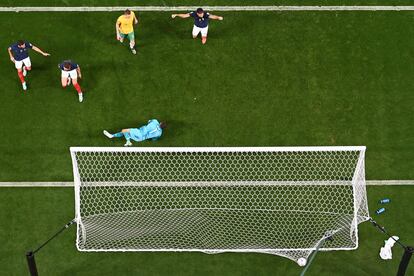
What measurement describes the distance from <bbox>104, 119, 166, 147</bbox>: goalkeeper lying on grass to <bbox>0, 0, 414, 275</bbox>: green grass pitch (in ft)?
0.93

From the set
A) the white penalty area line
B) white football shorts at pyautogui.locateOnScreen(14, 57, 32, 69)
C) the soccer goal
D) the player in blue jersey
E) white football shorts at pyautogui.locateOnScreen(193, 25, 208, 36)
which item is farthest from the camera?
white football shorts at pyautogui.locateOnScreen(193, 25, 208, 36)

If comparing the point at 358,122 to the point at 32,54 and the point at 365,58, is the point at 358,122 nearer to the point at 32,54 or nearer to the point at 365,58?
the point at 365,58

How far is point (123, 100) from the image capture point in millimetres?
15859

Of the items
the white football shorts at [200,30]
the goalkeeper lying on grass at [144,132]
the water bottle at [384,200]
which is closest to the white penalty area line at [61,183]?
the water bottle at [384,200]

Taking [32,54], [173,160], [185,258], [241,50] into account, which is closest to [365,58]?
[241,50]

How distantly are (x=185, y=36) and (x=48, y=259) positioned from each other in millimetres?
6269

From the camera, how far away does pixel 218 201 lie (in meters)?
14.9

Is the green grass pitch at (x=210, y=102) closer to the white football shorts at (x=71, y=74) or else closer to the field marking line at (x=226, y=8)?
the field marking line at (x=226, y=8)

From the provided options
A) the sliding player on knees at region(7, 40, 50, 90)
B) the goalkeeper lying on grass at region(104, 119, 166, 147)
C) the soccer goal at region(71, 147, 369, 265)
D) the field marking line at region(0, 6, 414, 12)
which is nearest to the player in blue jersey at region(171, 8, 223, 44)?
the field marking line at region(0, 6, 414, 12)

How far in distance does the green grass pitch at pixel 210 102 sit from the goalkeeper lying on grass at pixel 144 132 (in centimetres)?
28

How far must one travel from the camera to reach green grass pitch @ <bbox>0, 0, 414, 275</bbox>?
48.0 feet

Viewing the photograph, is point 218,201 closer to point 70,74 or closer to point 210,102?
point 210,102

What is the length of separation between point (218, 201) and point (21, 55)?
5.67 m

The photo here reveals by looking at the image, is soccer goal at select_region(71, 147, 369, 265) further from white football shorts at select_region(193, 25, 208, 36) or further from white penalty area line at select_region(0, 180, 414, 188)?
white football shorts at select_region(193, 25, 208, 36)
